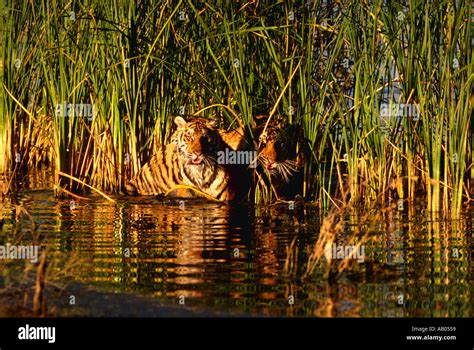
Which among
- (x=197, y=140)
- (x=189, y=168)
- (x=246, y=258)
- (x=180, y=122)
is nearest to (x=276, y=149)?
(x=197, y=140)

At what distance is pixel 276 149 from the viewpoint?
1159 centimetres

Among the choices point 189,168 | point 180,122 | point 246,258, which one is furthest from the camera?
point 189,168

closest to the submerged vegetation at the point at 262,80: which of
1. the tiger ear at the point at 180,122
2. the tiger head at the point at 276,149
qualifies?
the tiger head at the point at 276,149

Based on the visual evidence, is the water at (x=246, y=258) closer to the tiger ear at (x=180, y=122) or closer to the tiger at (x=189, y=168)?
the tiger at (x=189, y=168)

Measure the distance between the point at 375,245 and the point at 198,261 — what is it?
152 centimetres

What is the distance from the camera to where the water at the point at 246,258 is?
6.99m

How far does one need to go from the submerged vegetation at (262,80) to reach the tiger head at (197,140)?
0.26m

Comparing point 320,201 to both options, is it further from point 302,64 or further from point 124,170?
point 124,170

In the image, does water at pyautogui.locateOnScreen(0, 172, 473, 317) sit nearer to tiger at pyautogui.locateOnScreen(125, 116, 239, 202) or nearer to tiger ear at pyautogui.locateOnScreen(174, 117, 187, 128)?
tiger at pyautogui.locateOnScreen(125, 116, 239, 202)

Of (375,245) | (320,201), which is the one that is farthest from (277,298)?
(320,201)

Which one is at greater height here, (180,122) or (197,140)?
(180,122)

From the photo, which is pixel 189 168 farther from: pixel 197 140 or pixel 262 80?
pixel 262 80

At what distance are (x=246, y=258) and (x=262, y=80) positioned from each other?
3151mm

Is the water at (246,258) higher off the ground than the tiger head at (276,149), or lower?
lower
